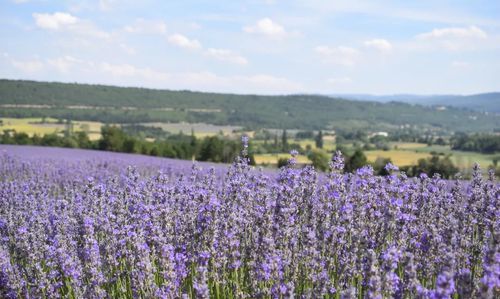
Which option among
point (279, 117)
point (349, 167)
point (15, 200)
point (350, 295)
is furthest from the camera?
point (279, 117)

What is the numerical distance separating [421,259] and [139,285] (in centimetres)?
219

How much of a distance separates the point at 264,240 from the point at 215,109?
12409cm

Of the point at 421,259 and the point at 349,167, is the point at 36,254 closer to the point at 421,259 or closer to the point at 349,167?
the point at 421,259

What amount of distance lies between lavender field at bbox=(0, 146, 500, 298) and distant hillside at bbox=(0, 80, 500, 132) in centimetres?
7950

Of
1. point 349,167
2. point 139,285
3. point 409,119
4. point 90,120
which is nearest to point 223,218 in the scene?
point 139,285

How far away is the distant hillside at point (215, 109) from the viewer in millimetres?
92500

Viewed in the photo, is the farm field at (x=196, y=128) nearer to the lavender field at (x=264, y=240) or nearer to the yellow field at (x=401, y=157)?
the yellow field at (x=401, y=157)

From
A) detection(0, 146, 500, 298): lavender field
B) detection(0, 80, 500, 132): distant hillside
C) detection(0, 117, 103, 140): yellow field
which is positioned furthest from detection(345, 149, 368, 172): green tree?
detection(0, 80, 500, 132): distant hillside

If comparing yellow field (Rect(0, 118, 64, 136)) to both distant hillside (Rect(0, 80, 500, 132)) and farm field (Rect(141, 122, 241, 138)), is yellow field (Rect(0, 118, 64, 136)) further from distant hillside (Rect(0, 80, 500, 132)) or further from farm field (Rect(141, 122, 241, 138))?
farm field (Rect(141, 122, 241, 138))

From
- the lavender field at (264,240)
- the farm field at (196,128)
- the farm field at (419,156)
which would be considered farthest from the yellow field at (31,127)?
the lavender field at (264,240)

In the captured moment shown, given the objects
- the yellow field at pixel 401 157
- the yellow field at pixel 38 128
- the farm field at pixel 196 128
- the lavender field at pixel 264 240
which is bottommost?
the yellow field at pixel 401 157

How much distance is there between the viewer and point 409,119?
526 ft

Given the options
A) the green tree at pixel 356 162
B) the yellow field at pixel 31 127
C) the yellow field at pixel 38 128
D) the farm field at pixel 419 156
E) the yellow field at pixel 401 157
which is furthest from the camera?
the yellow field at pixel 38 128

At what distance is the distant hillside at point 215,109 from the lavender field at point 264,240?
79505mm
